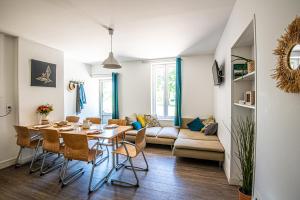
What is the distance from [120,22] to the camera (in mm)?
2479

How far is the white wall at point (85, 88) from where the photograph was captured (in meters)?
4.51

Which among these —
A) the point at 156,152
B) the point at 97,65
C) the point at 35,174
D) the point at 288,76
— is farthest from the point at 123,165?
the point at 97,65

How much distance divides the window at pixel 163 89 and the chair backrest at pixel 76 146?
10.2 ft

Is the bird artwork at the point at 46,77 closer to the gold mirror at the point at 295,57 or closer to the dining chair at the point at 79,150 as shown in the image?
the dining chair at the point at 79,150

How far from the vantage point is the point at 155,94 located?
5.09 meters

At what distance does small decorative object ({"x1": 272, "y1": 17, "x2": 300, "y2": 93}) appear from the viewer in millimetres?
830

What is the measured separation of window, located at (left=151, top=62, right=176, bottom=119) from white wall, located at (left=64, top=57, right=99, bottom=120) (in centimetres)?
238

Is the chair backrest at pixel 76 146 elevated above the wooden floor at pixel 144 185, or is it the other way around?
the chair backrest at pixel 76 146

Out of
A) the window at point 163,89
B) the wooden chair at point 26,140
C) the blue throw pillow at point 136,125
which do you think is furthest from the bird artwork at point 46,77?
the window at point 163,89

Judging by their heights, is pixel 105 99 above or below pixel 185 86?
below

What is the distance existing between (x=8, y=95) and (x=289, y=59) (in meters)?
4.30

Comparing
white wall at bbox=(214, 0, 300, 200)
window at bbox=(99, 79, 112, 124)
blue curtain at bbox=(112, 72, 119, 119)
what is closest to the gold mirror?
white wall at bbox=(214, 0, 300, 200)

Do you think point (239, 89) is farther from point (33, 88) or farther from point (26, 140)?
point (33, 88)

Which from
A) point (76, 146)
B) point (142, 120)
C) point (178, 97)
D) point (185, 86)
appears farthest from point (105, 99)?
A: point (76, 146)
